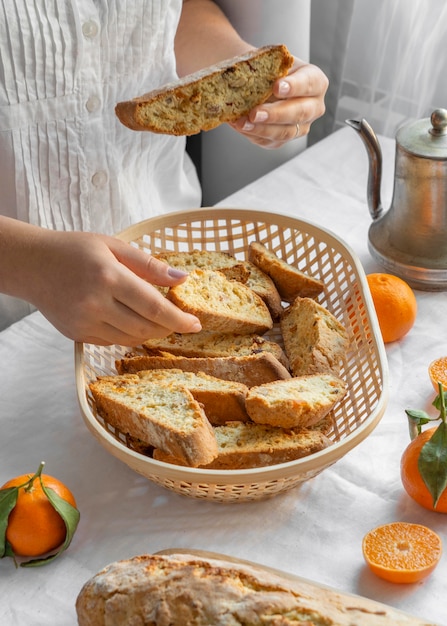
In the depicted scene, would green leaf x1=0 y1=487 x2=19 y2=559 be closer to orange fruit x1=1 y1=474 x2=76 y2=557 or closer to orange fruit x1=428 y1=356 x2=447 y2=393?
orange fruit x1=1 y1=474 x2=76 y2=557

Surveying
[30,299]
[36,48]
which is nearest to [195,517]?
[30,299]

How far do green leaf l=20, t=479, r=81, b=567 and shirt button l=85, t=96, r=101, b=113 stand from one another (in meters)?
0.75

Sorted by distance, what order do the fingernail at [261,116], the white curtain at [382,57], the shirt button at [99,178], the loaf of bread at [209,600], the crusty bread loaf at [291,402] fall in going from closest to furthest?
1. the loaf of bread at [209,600]
2. the crusty bread loaf at [291,402]
3. the fingernail at [261,116]
4. the shirt button at [99,178]
5. the white curtain at [382,57]

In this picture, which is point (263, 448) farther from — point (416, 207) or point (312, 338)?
point (416, 207)

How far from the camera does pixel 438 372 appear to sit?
1.28 m

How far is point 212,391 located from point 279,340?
301 mm

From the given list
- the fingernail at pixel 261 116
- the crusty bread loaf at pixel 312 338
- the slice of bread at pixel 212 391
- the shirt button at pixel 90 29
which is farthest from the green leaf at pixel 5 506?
the shirt button at pixel 90 29

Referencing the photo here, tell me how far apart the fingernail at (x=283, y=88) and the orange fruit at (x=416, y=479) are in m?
0.61

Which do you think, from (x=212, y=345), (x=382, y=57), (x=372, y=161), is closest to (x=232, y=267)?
(x=212, y=345)

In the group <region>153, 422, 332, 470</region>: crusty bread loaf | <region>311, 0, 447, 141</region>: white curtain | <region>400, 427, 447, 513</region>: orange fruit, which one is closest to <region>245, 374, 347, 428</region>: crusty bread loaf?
<region>153, 422, 332, 470</region>: crusty bread loaf

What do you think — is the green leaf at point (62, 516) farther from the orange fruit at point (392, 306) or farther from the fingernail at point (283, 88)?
the fingernail at point (283, 88)

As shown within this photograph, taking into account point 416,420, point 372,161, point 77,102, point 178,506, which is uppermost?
point 77,102

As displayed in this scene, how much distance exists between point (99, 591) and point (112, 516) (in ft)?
0.88

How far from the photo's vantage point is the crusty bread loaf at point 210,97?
1279mm
